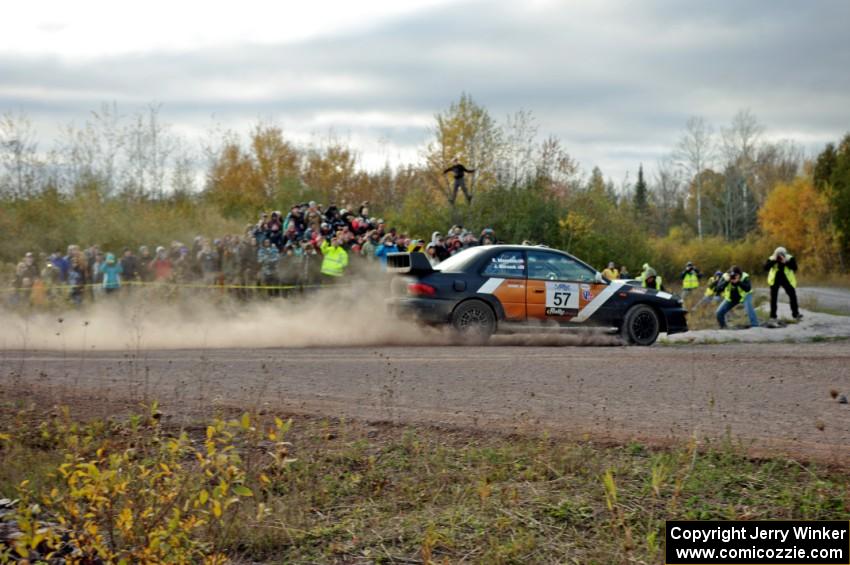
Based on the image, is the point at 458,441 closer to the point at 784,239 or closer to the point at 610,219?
the point at 610,219

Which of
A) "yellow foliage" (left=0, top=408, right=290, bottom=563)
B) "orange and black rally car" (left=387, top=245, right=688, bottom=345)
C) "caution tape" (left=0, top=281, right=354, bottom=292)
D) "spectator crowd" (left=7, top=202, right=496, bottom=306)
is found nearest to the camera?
"yellow foliage" (left=0, top=408, right=290, bottom=563)

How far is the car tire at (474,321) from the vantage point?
51.1 feet

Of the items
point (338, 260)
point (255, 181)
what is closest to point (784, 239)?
point (255, 181)

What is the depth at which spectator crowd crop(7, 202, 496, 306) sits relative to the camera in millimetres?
19125

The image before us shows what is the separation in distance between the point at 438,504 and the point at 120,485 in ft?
7.05

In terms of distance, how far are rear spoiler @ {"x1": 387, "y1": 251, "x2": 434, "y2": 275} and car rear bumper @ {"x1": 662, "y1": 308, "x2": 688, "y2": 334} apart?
4463 millimetres

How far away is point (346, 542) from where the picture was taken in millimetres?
5574

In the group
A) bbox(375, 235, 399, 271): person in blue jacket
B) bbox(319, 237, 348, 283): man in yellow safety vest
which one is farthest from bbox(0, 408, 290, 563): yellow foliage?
bbox(375, 235, 399, 271): person in blue jacket

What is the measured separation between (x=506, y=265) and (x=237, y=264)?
6.91 metres

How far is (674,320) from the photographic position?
55.5 feet

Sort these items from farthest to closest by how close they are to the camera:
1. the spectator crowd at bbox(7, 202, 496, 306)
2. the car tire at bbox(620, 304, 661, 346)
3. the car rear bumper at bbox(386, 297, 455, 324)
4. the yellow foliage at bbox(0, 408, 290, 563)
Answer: the spectator crowd at bbox(7, 202, 496, 306), the car tire at bbox(620, 304, 661, 346), the car rear bumper at bbox(386, 297, 455, 324), the yellow foliage at bbox(0, 408, 290, 563)

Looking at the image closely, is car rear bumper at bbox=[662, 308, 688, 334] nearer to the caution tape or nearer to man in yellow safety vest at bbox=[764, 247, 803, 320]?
the caution tape

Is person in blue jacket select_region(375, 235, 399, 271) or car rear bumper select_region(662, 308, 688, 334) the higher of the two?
person in blue jacket select_region(375, 235, 399, 271)

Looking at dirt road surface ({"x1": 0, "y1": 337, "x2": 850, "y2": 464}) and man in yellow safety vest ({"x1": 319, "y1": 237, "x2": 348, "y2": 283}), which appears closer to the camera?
dirt road surface ({"x1": 0, "y1": 337, "x2": 850, "y2": 464})
